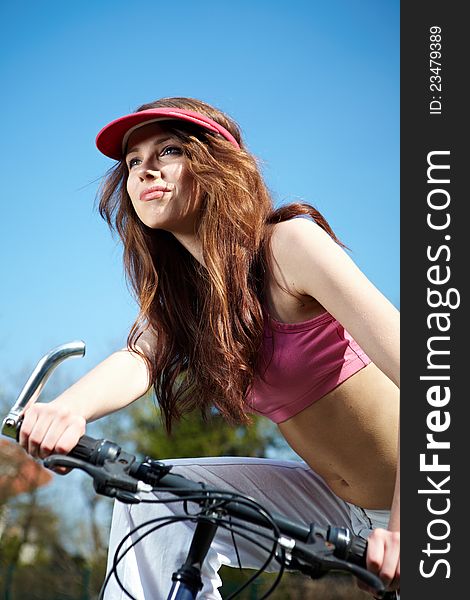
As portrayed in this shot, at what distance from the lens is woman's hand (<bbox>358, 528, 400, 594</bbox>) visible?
1.55 metres

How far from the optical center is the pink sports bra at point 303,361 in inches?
89.0

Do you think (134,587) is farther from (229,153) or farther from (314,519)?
(229,153)

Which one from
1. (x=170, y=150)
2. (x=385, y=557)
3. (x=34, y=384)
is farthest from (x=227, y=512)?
(x=170, y=150)

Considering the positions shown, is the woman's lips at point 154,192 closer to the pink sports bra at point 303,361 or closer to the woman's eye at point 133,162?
the woman's eye at point 133,162


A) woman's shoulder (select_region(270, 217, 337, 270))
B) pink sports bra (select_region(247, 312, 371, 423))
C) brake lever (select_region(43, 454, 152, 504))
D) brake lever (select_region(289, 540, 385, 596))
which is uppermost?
woman's shoulder (select_region(270, 217, 337, 270))

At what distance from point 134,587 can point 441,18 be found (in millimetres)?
1515

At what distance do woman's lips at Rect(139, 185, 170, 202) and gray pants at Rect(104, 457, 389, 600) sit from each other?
0.73m

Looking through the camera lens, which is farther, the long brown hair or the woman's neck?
the woman's neck

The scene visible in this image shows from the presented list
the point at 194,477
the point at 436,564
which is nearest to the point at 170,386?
the point at 194,477

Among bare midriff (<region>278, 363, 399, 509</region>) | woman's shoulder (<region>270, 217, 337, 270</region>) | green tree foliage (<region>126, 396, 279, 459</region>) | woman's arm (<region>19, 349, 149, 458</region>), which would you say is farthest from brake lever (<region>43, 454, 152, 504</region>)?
green tree foliage (<region>126, 396, 279, 459</region>)

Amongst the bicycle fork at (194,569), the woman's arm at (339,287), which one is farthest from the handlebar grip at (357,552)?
the woman's arm at (339,287)

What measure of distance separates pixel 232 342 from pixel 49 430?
719 mm

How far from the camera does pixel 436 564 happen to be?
5.53 ft

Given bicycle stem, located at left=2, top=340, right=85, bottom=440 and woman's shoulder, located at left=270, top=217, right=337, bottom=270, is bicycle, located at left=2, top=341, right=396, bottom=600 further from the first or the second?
woman's shoulder, located at left=270, top=217, right=337, bottom=270
